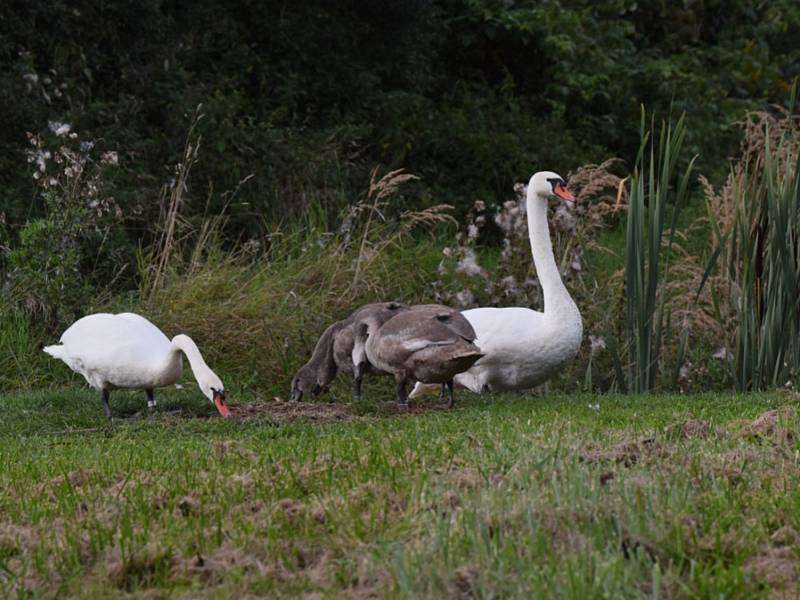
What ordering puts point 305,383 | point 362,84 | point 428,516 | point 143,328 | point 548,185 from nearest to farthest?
1. point 428,516
2. point 143,328
3. point 305,383
4. point 548,185
5. point 362,84

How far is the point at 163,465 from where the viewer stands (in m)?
6.44

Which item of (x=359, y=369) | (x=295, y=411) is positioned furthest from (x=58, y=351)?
(x=359, y=369)

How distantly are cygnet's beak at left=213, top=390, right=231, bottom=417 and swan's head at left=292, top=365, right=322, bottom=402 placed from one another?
52.0 inches

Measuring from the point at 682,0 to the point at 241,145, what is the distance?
36.4ft

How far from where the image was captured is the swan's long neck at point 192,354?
9.20 metres

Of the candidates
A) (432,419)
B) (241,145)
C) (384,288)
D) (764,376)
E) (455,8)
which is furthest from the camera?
(455,8)

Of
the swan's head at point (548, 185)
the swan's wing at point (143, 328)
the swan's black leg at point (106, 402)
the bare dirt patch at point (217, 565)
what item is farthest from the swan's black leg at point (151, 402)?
the bare dirt patch at point (217, 565)

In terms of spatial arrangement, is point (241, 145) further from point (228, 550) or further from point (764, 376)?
point (228, 550)

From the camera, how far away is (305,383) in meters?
10.4

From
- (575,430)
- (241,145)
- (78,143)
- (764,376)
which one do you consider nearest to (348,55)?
(241,145)

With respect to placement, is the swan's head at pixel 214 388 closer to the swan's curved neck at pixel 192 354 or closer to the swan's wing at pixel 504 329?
the swan's curved neck at pixel 192 354

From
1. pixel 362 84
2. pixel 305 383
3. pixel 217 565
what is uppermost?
pixel 362 84

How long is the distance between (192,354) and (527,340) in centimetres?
225

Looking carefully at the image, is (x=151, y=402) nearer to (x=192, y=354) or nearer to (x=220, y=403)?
(x=192, y=354)
